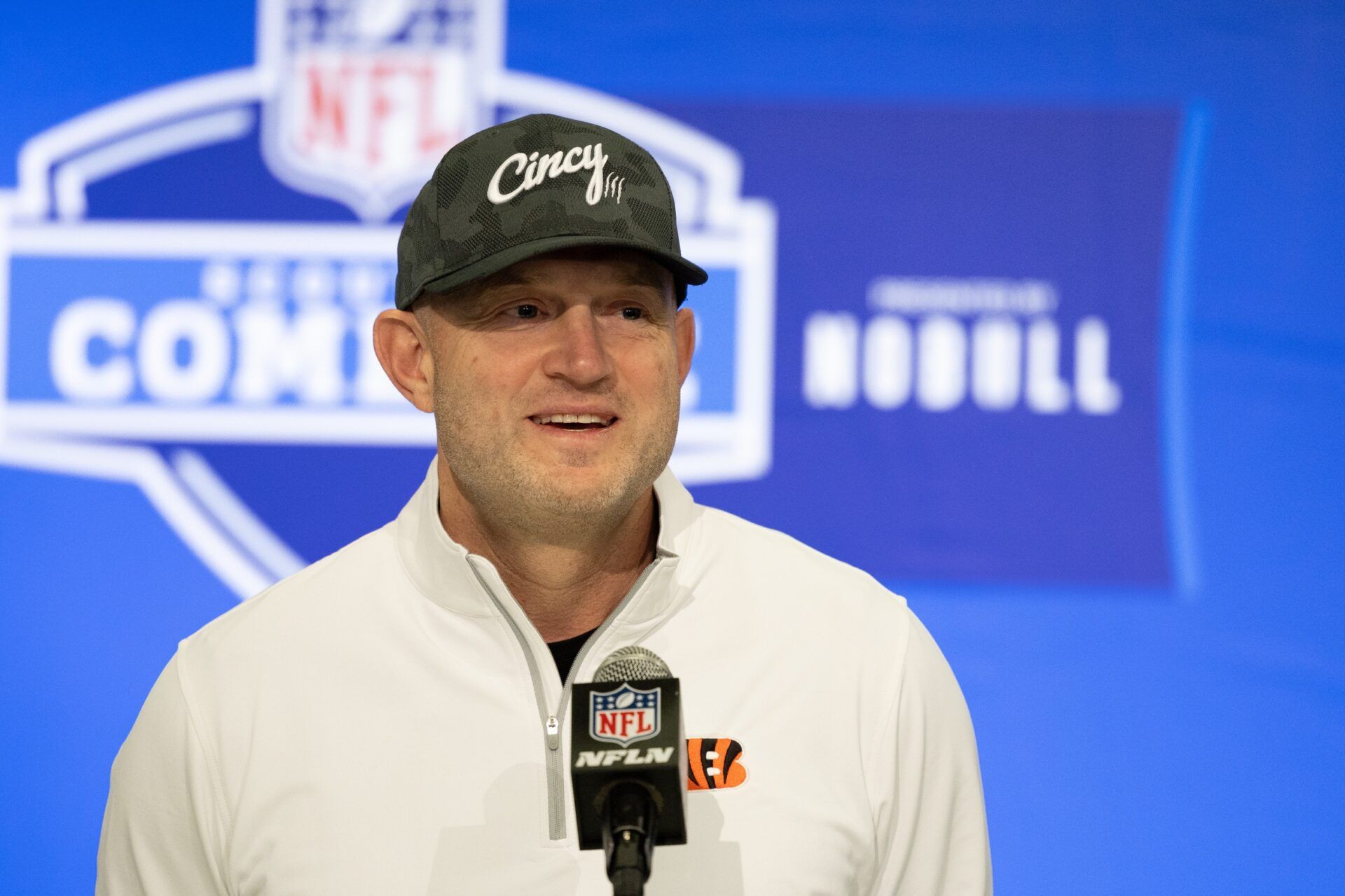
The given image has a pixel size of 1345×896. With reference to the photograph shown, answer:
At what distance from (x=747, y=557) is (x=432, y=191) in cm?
49

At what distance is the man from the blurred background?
3.26 ft

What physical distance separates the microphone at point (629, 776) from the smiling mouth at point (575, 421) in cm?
38

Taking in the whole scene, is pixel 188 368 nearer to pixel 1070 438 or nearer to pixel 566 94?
pixel 566 94

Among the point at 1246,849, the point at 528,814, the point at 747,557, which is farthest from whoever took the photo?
the point at 1246,849

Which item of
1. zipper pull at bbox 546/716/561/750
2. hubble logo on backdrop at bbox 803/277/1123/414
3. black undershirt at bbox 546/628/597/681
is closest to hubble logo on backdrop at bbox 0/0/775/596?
hubble logo on backdrop at bbox 803/277/1123/414

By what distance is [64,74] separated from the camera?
238cm

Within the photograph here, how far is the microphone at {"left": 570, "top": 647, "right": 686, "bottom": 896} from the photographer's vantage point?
32.9 inches

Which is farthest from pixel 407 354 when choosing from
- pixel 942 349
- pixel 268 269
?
pixel 942 349

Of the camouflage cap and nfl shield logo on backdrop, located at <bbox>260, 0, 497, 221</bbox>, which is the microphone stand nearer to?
the camouflage cap

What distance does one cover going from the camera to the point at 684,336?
1385mm

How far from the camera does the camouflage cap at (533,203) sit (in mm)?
1182

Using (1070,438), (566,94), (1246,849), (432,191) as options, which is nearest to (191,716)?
(432,191)

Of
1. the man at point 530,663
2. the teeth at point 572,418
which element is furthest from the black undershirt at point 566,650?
the teeth at point 572,418

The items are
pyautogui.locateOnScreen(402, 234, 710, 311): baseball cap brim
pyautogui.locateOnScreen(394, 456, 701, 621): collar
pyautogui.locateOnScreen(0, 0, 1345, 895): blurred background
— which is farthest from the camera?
pyautogui.locateOnScreen(0, 0, 1345, 895): blurred background
